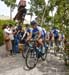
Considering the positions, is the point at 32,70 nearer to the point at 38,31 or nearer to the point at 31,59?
the point at 31,59

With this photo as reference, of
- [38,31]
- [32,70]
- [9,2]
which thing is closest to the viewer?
[32,70]

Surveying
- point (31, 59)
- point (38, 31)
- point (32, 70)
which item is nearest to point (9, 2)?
point (38, 31)

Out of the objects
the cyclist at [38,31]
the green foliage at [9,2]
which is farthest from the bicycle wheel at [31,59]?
the green foliage at [9,2]

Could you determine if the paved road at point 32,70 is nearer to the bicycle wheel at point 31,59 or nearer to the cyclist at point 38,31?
the bicycle wheel at point 31,59

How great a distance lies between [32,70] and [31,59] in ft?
1.37

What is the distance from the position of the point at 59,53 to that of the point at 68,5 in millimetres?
3768

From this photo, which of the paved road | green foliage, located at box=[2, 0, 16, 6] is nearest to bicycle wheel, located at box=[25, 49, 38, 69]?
the paved road

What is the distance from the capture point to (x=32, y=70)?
35.9ft

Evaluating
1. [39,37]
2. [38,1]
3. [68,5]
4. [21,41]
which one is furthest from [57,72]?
[38,1]

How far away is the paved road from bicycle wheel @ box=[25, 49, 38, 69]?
0.18m

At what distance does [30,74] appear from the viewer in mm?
10289

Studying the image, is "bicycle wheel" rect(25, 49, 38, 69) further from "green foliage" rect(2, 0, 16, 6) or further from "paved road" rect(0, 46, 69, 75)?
"green foliage" rect(2, 0, 16, 6)

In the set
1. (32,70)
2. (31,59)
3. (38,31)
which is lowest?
(32,70)

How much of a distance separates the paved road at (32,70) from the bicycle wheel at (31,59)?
180 millimetres
